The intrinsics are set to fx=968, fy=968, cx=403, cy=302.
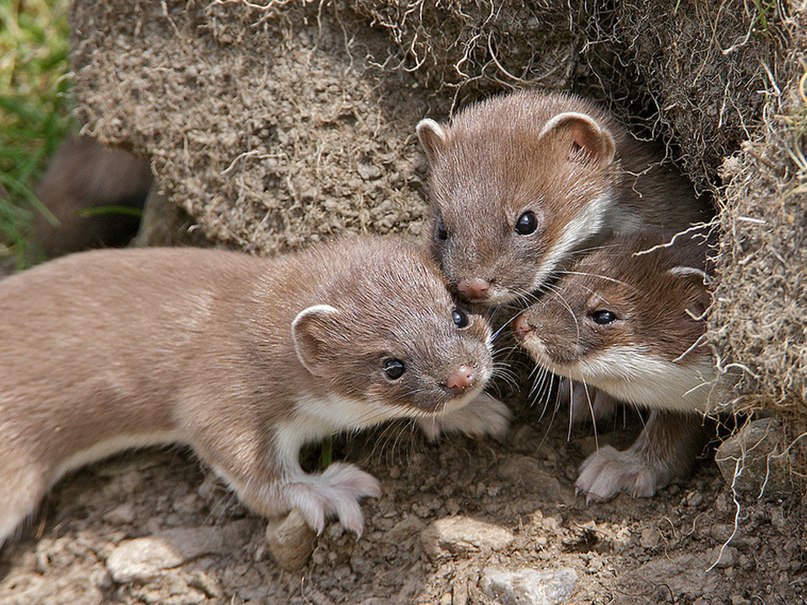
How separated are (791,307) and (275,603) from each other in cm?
238

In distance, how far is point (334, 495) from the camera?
13.3ft

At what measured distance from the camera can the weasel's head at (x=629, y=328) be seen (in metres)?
3.65

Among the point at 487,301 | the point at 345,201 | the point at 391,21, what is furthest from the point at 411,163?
the point at 487,301

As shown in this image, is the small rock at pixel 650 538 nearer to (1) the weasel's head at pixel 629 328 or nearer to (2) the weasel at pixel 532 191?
(1) the weasel's head at pixel 629 328

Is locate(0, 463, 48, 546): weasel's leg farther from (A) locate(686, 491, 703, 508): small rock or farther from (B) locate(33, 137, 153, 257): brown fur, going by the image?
(A) locate(686, 491, 703, 508): small rock

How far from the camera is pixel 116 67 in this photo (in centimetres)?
491

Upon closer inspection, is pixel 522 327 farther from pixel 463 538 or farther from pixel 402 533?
pixel 402 533

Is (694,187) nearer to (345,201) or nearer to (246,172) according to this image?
(345,201)

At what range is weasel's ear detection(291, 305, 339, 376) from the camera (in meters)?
3.78

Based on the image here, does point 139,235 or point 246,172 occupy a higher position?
point 246,172

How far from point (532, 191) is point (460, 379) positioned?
2.83ft

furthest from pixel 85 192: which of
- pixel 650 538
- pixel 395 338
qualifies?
pixel 650 538

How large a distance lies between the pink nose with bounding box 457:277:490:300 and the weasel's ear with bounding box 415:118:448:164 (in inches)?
26.7

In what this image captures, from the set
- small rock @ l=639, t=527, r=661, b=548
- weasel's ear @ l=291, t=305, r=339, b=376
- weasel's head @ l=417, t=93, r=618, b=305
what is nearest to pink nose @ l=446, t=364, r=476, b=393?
weasel's head @ l=417, t=93, r=618, b=305
